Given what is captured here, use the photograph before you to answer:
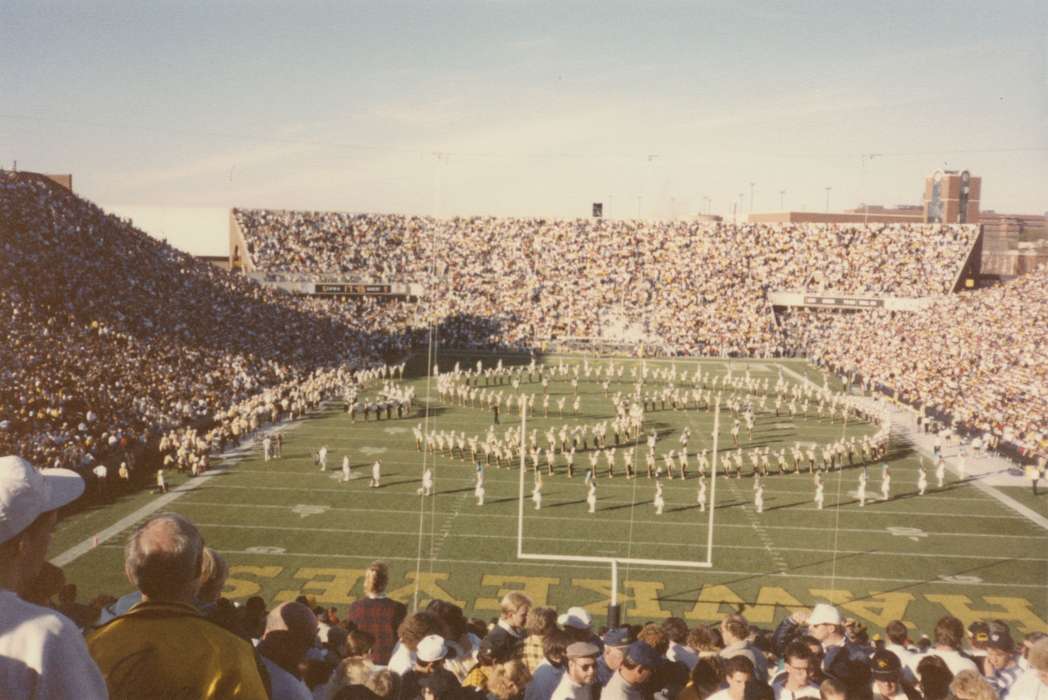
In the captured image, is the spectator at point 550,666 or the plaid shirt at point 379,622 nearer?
the spectator at point 550,666

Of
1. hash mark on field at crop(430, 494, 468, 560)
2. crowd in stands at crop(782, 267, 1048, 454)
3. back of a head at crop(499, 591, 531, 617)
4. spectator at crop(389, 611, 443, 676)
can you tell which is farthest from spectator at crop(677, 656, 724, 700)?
crowd in stands at crop(782, 267, 1048, 454)

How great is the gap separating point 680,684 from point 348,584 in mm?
7948

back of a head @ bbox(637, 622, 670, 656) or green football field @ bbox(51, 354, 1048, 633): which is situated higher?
back of a head @ bbox(637, 622, 670, 656)

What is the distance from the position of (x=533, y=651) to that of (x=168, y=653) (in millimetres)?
2940

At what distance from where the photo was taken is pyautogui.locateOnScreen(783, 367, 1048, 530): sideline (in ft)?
50.8

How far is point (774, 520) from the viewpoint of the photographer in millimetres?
14461

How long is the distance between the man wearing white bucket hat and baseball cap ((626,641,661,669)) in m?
2.23

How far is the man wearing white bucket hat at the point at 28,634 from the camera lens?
1.53 metres

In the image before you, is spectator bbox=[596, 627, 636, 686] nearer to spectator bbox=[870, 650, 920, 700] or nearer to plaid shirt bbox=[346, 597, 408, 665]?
spectator bbox=[870, 650, 920, 700]

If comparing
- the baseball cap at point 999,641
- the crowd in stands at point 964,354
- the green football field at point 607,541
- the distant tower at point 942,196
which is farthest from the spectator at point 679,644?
the distant tower at point 942,196

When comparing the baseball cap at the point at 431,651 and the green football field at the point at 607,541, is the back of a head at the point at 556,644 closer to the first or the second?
the baseball cap at the point at 431,651

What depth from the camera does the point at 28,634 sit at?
61.4 inches

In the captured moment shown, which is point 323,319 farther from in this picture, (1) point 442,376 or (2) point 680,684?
(2) point 680,684

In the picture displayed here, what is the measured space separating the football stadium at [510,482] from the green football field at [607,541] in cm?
8
